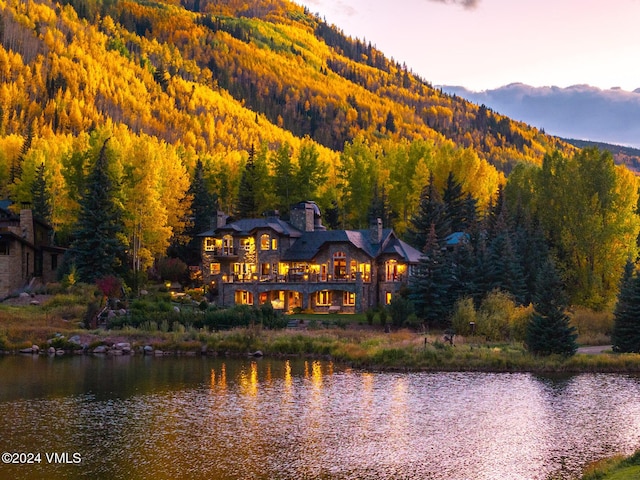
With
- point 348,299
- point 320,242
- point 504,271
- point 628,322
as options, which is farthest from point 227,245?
point 628,322

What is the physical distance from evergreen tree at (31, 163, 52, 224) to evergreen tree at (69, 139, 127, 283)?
13.2m

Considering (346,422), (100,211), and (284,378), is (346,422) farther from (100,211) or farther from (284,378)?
(100,211)

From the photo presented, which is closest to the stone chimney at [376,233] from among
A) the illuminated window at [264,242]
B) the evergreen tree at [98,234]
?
the illuminated window at [264,242]

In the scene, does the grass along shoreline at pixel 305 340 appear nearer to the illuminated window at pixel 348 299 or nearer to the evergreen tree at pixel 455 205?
the illuminated window at pixel 348 299

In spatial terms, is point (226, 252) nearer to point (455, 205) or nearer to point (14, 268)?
point (14, 268)

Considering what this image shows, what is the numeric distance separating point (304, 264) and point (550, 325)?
96.9 feet

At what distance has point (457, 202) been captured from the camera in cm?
8106

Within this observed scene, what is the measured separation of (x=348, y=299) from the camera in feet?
213

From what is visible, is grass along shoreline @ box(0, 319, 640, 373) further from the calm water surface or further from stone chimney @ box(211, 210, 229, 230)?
stone chimney @ box(211, 210, 229, 230)

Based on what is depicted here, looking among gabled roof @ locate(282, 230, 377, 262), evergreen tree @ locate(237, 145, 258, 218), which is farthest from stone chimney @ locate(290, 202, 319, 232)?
evergreen tree @ locate(237, 145, 258, 218)

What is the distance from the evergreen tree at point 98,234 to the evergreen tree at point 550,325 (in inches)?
1436

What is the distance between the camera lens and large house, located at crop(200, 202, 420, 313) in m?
65.1

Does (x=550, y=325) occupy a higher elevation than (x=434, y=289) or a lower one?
lower

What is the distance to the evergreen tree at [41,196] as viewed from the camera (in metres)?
76.9
